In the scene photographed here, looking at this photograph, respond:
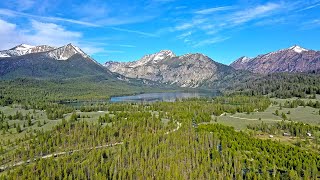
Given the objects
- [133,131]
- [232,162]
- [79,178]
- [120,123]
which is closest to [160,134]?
[133,131]

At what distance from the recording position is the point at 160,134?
555ft

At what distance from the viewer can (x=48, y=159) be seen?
134 meters

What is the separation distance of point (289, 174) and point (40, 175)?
84.1m

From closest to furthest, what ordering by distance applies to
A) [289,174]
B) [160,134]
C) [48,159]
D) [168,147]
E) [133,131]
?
[289,174] < [48,159] < [168,147] < [160,134] < [133,131]

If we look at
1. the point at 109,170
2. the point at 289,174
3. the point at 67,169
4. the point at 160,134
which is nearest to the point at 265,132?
the point at 160,134

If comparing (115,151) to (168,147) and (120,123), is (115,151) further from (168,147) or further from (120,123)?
(120,123)

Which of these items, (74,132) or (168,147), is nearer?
(168,147)

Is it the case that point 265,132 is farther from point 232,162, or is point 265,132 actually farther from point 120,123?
point 120,123

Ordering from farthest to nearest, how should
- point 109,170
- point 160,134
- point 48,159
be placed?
1. point 160,134
2. point 48,159
3. point 109,170

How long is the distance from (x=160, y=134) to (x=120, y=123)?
37.0 m

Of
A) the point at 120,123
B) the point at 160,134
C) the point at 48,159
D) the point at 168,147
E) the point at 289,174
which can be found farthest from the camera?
the point at 120,123

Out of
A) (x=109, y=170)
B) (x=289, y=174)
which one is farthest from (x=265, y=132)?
(x=109, y=170)

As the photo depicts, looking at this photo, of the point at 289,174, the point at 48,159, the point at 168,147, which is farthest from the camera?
the point at 168,147

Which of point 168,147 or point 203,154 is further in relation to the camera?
point 168,147
